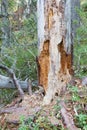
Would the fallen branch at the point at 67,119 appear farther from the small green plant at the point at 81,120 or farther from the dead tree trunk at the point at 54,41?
the dead tree trunk at the point at 54,41

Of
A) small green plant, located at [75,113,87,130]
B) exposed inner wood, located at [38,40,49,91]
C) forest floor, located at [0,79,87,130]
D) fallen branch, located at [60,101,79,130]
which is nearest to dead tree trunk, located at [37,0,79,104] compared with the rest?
exposed inner wood, located at [38,40,49,91]

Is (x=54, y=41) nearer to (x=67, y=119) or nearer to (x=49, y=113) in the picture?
(x=49, y=113)

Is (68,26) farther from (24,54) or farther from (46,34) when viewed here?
(24,54)

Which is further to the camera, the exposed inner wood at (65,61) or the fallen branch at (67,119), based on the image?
the exposed inner wood at (65,61)

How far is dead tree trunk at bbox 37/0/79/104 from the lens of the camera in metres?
3.91

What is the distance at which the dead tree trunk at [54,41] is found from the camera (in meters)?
3.91

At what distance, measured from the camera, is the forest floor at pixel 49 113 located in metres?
3.28

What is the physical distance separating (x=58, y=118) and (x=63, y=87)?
0.63 m

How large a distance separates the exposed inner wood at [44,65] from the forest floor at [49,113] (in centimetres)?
18

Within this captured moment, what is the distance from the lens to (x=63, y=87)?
395cm

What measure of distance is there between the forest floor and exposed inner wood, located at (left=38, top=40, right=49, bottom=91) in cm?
18

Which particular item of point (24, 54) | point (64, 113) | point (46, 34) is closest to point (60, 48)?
point (46, 34)

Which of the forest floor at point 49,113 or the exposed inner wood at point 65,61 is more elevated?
the exposed inner wood at point 65,61

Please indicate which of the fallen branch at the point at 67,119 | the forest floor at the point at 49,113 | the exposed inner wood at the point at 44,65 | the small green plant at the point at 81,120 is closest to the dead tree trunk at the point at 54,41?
the exposed inner wood at the point at 44,65
